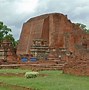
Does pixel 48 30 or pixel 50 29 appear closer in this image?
pixel 50 29

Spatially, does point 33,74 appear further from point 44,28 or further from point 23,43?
point 23,43

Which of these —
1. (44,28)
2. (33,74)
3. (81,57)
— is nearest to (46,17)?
(44,28)

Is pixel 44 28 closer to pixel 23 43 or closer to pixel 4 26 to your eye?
pixel 23 43

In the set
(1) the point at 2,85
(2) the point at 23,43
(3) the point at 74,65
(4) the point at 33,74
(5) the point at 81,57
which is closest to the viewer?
(1) the point at 2,85

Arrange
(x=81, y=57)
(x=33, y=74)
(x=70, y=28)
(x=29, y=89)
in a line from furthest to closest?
1. (x=70, y=28)
2. (x=81, y=57)
3. (x=33, y=74)
4. (x=29, y=89)

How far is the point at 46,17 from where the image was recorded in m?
65.7

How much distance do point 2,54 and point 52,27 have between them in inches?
811

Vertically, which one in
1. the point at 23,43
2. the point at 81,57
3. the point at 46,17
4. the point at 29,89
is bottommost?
the point at 29,89

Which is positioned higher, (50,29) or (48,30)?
(50,29)

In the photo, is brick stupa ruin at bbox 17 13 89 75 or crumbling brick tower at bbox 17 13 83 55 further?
crumbling brick tower at bbox 17 13 83 55

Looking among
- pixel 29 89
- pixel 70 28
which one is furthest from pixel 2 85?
pixel 70 28

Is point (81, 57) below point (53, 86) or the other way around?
the other way around

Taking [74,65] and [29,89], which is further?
[74,65]

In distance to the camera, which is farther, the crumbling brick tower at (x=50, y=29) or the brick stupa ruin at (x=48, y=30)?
the crumbling brick tower at (x=50, y=29)
